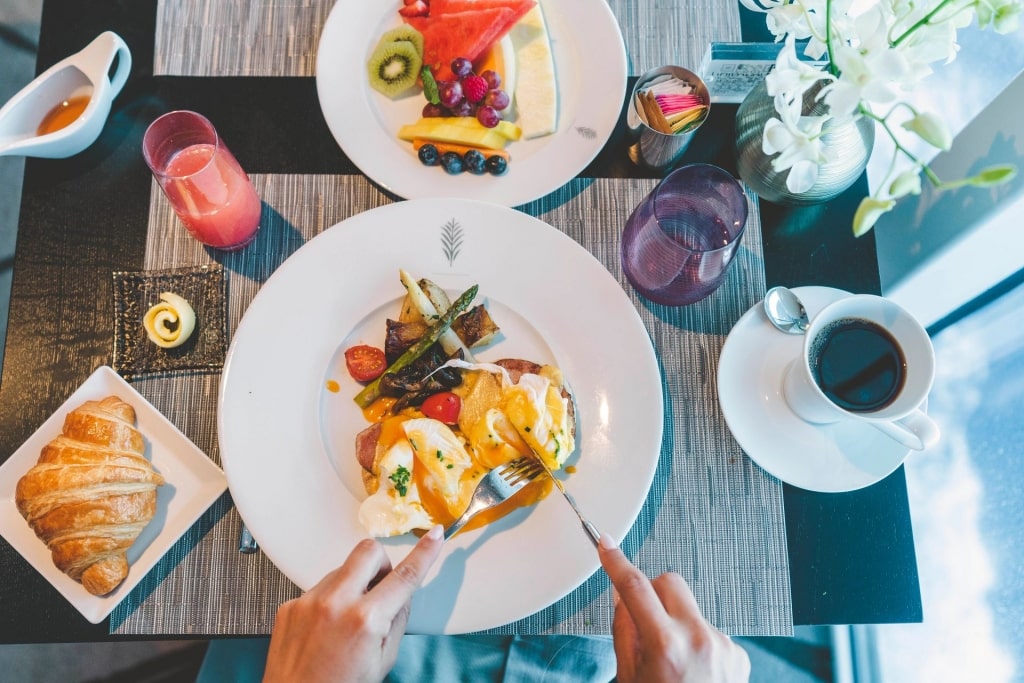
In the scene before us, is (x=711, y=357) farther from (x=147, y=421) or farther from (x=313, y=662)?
(x=147, y=421)

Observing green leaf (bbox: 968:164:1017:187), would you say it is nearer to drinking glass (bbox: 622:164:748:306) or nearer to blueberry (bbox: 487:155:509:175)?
drinking glass (bbox: 622:164:748:306)

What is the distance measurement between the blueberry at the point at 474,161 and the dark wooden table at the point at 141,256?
266 mm

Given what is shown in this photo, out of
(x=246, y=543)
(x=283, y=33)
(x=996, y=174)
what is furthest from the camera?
(x=283, y=33)

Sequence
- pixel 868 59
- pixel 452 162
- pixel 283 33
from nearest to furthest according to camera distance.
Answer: pixel 868 59
pixel 452 162
pixel 283 33

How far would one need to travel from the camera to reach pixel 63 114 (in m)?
1.48

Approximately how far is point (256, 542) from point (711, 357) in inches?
40.1

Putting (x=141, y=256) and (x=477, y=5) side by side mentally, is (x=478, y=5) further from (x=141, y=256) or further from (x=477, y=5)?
(x=141, y=256)

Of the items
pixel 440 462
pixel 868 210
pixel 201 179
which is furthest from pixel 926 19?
pixel 201 179

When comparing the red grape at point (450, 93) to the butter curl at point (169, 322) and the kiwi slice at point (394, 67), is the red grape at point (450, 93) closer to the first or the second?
the kiwi slice at point (394, 67)

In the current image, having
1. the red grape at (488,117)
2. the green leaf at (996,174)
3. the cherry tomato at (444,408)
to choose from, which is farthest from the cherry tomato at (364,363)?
the green leaf at (996,174)

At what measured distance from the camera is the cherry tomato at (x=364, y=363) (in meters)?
1.36

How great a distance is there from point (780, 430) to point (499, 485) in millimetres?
590

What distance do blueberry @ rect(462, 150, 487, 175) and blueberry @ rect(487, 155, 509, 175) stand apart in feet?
0.04

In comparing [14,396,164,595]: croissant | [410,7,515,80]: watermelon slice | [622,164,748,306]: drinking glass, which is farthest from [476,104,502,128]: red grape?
[14,396,164,595]: croissant
